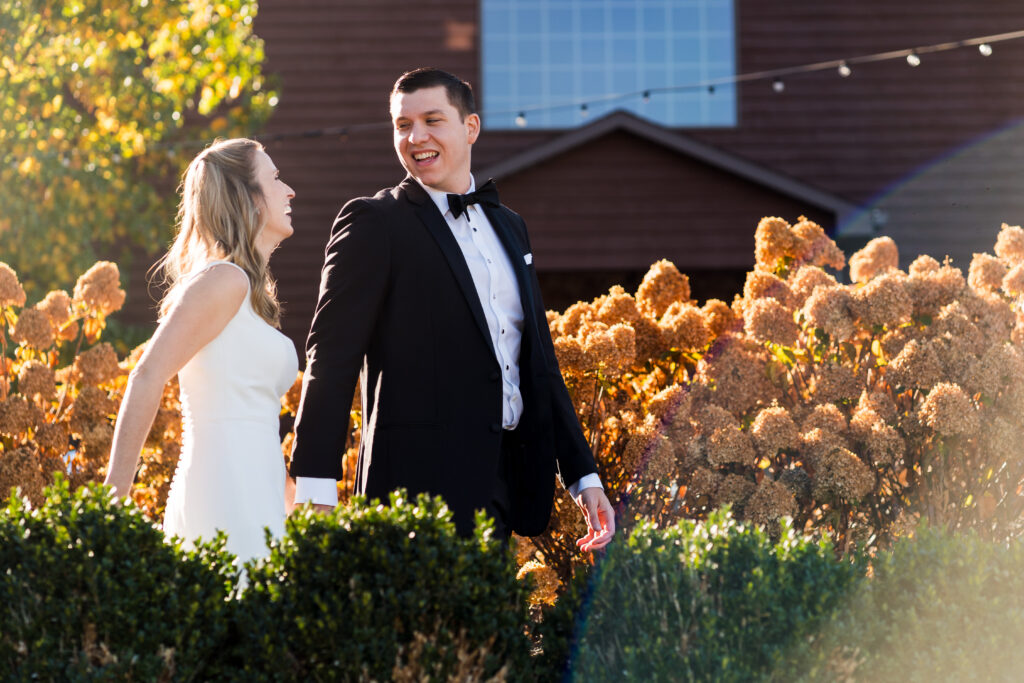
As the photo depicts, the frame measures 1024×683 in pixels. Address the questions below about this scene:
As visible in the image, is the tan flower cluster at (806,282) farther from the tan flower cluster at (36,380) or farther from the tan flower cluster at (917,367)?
the tan flower cluster at (36,380)

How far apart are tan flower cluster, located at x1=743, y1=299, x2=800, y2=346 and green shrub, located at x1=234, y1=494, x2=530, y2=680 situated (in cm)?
265

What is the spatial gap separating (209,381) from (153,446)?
246 centimetres

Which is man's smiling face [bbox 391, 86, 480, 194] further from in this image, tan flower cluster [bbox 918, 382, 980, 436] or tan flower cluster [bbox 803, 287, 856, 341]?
tan flower cluster [bbox 918, 382, 980, 436]

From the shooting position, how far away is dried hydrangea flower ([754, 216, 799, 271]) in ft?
18.5

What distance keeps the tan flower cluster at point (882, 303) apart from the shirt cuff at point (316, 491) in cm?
279

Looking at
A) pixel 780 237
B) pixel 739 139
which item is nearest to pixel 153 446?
pixel 780 237

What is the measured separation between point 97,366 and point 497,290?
2.83 metres

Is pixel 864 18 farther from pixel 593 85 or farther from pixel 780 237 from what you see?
pixel 780 237

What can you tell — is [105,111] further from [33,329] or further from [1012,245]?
[1012,245]

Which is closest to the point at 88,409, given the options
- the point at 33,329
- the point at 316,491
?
the point at 33,329

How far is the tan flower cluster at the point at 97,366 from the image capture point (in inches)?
213

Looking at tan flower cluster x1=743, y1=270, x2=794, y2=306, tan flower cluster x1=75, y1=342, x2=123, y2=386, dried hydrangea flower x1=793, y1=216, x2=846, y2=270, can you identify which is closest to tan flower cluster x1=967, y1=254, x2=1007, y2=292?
dried hydrangea flower x1=793, y1=216, x2=846, y2=270

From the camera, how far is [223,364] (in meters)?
3.23

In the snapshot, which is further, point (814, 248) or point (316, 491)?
point (814, 248)
